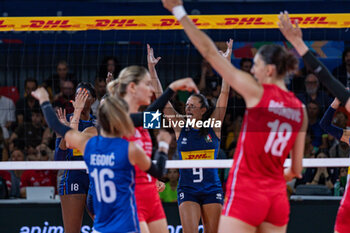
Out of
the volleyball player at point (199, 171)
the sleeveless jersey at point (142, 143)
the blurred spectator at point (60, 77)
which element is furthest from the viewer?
the blurred spectator at point (60, 77)

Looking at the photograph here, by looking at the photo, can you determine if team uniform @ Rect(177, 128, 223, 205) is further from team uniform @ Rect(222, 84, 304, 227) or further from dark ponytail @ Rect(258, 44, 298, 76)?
dark ponytail @ Rect(258, 44, 298, 76)

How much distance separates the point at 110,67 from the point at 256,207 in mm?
5049

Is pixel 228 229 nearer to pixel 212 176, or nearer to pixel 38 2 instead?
pixel 212 176

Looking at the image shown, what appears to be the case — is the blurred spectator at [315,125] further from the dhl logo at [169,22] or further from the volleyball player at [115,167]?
the volleyball player at [115,167]

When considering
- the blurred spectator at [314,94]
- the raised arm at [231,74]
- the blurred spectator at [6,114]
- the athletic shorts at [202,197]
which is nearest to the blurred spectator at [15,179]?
the blurred spectator at [6,114]

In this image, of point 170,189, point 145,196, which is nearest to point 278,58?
point 145,196

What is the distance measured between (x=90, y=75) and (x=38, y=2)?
8.69 feet

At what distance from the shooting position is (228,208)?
387 cm

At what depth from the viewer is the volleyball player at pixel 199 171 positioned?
20.0 ft

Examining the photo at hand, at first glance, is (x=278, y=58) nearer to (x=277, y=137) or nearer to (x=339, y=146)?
(x=277, y=137)

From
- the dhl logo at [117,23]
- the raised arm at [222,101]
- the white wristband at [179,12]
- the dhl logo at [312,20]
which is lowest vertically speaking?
the raised arm at [222,101]

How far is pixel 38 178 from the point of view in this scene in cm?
868

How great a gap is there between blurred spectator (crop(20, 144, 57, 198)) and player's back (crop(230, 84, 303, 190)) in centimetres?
504

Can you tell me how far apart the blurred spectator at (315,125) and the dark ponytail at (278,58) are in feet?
15.2
